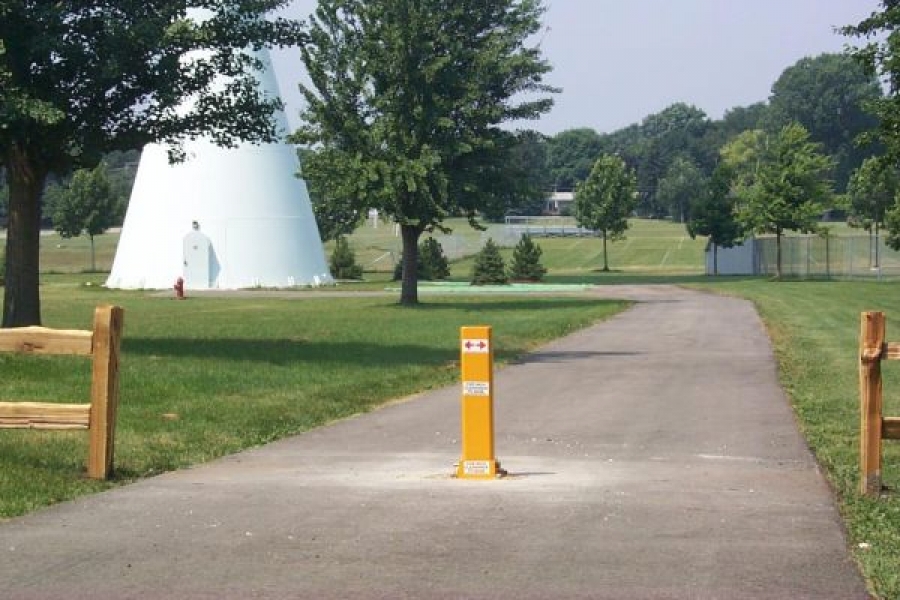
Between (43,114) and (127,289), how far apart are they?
3972 cm

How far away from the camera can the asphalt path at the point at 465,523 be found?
624cm

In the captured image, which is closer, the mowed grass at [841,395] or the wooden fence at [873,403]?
the mowed grass at [841,395]

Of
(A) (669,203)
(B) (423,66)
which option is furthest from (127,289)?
(A) (669,203)

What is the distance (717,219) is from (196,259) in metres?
30.5

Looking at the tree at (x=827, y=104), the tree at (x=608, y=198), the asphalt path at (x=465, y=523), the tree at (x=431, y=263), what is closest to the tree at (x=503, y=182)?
the tree at (x=431, y=263)

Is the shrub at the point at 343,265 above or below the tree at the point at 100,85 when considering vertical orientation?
below

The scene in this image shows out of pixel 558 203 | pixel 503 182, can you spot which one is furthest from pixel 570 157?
pixel 503 182

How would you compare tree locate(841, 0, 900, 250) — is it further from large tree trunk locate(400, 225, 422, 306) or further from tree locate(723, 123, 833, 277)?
tree locate(723, 123, 833, 277)

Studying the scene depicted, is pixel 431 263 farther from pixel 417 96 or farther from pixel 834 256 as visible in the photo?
pixel 417 96

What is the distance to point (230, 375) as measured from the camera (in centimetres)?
1788

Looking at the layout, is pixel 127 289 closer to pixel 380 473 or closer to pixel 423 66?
pixel 423 66

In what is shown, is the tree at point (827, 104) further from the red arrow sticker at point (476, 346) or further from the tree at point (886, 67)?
the red arrow sticker at point (476, 346)

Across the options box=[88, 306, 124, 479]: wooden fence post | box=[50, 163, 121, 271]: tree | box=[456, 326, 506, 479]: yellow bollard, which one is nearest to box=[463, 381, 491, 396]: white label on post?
box=[456, 326, 506, 479]: yellow bollard

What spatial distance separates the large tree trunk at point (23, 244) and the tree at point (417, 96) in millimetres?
17530
